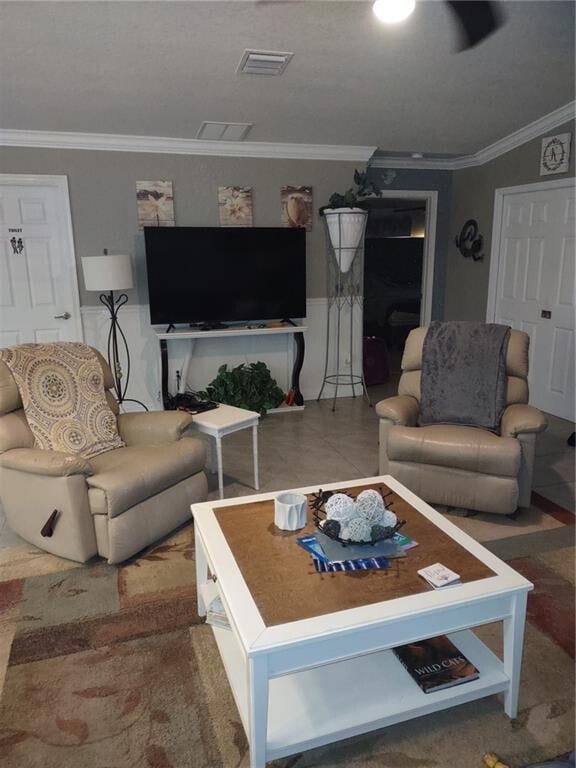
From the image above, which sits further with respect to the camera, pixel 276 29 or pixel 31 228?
pixel 31 228

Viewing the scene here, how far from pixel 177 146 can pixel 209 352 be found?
176 cm

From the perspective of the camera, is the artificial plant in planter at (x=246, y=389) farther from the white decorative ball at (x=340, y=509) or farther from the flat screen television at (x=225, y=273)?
the white decorative ball at (x=340, y=509)

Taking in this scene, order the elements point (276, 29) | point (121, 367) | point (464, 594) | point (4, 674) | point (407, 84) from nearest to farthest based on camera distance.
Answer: point (464, 594)
point (4, 674)
point (276, 29)
point (407, 84)
point (121, 367)

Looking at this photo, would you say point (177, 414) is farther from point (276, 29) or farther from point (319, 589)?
point (276, 29)

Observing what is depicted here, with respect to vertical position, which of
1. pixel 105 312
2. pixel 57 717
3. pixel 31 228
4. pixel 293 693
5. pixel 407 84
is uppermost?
pixel 407 84

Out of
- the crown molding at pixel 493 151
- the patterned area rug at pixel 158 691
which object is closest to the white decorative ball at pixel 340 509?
the patterned area rug at pixel 158 691

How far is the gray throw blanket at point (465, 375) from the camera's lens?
3145 millimetres

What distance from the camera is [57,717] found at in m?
1.69

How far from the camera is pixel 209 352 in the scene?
16.4 ft

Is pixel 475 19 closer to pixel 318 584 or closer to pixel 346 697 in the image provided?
pixel 318 584

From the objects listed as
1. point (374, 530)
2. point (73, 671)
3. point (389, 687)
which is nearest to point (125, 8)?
point (374, 530)

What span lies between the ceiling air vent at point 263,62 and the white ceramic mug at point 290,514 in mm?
2588

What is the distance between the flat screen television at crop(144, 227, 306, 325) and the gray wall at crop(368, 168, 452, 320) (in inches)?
62.8

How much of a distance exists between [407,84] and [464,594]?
3373 mm
